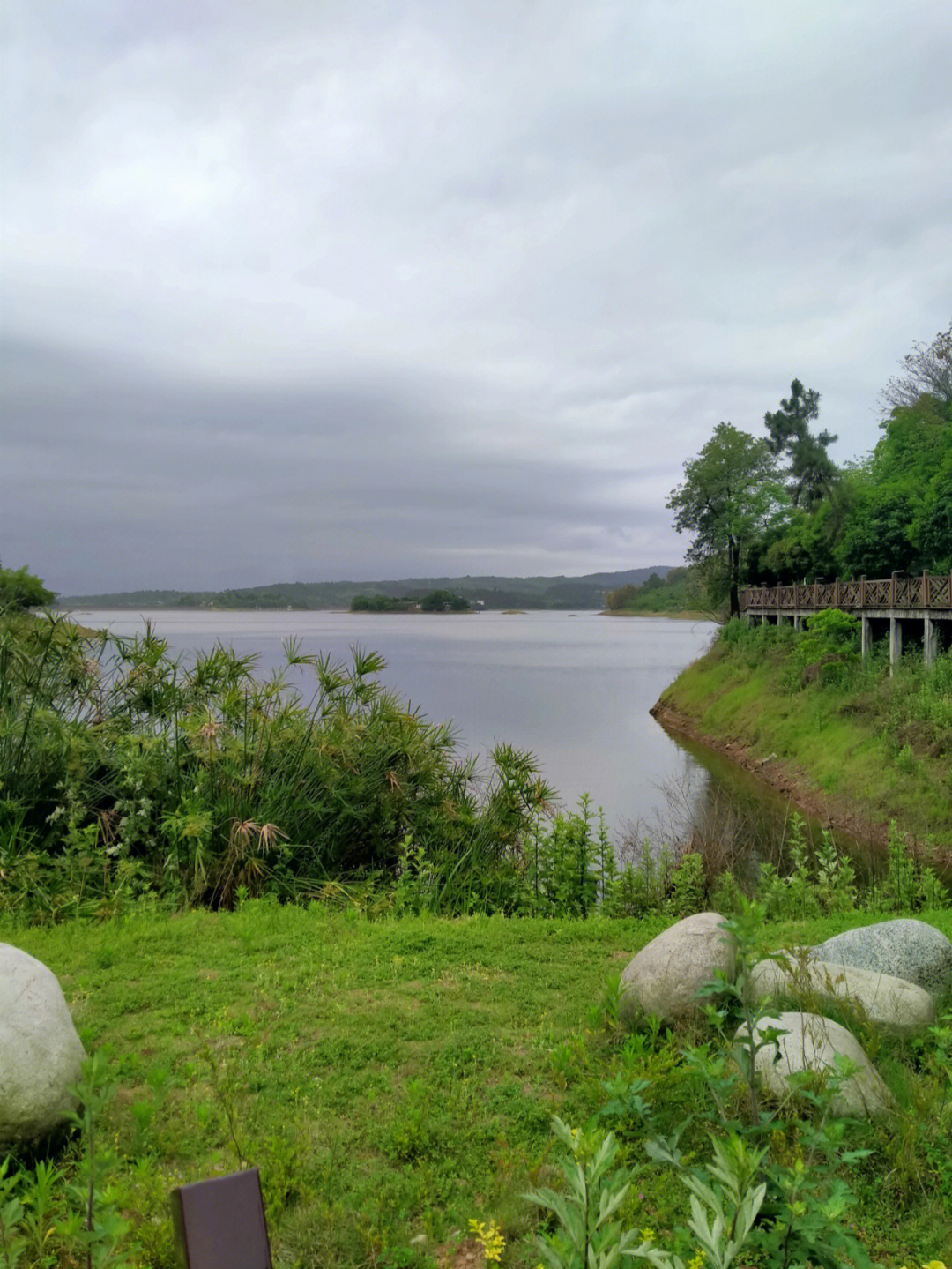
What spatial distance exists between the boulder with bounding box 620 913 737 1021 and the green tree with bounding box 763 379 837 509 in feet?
104

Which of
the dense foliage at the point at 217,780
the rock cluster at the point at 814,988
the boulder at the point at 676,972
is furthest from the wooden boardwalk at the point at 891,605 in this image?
the boulder at the point at 676,972

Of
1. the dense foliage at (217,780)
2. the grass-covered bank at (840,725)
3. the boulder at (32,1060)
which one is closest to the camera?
the boulder at (32,1060)

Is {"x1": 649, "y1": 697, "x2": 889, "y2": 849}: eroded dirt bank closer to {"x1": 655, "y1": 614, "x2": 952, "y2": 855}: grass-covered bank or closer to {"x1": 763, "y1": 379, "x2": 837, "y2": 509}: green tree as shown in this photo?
{"x1": 655, "y1": 614, "x2": 952, "y2": 855}: grass-covered bank

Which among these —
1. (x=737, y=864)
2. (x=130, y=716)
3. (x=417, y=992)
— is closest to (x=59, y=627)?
(x=130, y=716)

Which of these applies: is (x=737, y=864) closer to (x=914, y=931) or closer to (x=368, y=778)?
(x=368, y=778)

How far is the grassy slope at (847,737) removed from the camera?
53.7 feet

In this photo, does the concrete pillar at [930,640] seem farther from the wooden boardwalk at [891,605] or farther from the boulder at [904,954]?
the boulder at [904,954]

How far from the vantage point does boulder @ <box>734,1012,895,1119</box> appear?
10.9 ft

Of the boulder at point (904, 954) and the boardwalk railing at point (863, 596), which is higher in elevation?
the boardwalk railing at point (863, 596)

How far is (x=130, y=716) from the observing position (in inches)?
318

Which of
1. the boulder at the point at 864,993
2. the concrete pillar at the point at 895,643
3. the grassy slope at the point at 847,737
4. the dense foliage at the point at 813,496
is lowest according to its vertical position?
the grassy slope at the point at 847,737

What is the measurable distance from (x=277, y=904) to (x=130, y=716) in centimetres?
250

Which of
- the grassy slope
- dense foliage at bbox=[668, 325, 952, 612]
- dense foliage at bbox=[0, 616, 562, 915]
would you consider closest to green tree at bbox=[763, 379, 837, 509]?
A: dense foliage at bbox=[668, 325, 952, 612]

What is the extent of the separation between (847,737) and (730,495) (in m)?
16.6
